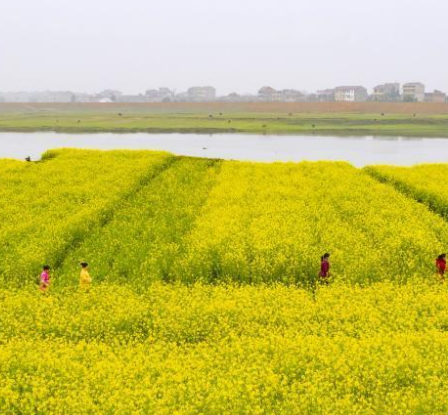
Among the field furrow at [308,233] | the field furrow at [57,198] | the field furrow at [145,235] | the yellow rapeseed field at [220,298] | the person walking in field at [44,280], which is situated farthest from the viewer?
the field furrow at [57,198]

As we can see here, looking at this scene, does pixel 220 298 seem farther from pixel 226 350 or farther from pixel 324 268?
pixel 324 268

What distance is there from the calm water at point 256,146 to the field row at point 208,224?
92.5 feet

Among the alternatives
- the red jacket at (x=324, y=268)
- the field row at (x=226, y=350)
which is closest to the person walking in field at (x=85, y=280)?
the field row at (x=226, y=350)

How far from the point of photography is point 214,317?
14.5 m

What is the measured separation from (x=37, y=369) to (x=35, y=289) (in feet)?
19.1

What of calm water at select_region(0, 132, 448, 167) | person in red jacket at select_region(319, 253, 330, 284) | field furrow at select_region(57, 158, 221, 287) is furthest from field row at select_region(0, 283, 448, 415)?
calm water at select_region(0, 132, 448, 167)

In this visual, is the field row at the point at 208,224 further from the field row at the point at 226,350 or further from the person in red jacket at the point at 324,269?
the field row at the point at 226,350

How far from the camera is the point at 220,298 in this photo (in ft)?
51.5

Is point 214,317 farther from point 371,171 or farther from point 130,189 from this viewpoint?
point 371,171

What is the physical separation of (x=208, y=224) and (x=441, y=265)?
9412mm

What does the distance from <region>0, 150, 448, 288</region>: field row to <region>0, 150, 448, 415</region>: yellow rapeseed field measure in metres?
0.09

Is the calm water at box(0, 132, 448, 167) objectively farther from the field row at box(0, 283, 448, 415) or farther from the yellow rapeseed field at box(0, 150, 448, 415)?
the field row at box(0, 283, 448, 415)

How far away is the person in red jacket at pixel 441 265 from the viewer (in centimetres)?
1720

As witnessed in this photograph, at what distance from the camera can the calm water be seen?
62.6 m
